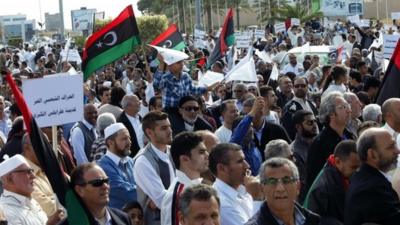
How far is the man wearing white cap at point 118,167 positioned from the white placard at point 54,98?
28.1 inches

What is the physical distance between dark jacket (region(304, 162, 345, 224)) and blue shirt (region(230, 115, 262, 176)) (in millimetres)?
1915

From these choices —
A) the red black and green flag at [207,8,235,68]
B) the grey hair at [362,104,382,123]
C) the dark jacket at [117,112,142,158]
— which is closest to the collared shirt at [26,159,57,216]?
the dark jacket at [117,112,142,158]

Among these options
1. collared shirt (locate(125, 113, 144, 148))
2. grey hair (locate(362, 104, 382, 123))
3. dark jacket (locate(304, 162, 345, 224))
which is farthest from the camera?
→ collared shirt (locate(125, 113, 144, 148))

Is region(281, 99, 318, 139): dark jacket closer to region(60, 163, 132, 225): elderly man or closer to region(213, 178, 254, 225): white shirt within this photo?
region(213, 178, 254, 225): white shirt

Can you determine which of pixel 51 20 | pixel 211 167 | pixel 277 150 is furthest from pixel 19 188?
pixel 51 20

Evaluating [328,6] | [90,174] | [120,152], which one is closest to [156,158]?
[120,152]

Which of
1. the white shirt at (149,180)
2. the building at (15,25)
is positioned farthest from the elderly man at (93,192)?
the building at (15,25)

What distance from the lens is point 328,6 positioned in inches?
2270

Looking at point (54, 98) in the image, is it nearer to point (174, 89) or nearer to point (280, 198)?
point (280, 198)

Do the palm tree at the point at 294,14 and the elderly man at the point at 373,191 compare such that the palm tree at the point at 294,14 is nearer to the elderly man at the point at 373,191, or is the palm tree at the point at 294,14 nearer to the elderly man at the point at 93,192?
the elderly man at the point at 373,191

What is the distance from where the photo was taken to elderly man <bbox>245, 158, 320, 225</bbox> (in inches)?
226

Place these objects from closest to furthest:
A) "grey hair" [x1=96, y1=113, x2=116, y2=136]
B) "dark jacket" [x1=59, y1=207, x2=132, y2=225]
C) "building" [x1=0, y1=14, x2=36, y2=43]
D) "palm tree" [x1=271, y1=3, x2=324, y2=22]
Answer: "dark jacket" [x1=59, y1=207, x2=132, y2=225]
"grey hair" [x1=96, y1=113, x2=116, y2=136]
"palm tree" [x1=271, y1=3, x2=324, y2=22]
"building" [x1=0, y1=14, x2=36, y2=43]

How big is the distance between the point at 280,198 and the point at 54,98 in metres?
2.48

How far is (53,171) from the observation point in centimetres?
593
